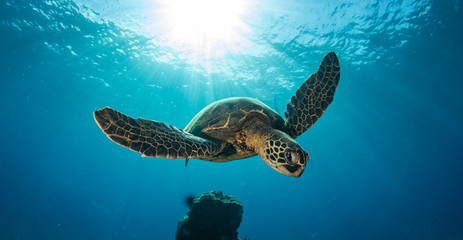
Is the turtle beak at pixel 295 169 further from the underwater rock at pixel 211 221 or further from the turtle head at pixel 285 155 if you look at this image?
the underwater rock at pixel 211 221

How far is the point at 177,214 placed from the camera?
2564 inches

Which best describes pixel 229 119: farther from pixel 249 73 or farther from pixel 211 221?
pixel 249 73

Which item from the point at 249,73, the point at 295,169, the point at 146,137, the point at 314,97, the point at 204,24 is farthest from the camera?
the point at 249,73

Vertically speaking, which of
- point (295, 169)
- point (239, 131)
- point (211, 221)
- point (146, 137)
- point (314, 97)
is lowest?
point (211, 221)

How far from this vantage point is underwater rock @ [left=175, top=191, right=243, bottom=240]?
5.68 metres

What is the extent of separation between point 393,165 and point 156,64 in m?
71.6

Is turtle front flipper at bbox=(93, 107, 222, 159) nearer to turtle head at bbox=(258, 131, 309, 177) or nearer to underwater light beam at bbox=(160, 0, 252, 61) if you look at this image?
turtle head at bbox=(258, 131, 309, 177)

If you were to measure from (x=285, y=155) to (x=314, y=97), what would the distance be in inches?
80.4

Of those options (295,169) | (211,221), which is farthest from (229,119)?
(211,221)

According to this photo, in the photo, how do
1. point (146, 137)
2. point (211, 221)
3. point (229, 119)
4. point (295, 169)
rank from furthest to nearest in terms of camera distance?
point (211, 221), point (229, 119), point (295, 169), point (146, 137)

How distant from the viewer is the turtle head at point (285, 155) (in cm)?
236

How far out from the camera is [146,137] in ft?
7.36

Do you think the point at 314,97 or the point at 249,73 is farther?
the point at 249,73

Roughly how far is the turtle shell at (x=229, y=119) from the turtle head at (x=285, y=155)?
820mm
